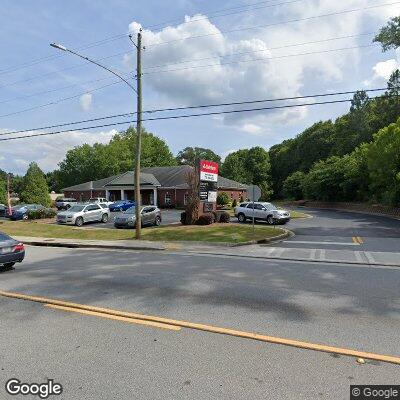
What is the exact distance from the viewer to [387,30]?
1409 inches

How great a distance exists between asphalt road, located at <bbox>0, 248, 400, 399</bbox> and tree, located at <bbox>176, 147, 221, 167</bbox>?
98.9 meters

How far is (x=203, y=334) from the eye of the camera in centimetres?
585

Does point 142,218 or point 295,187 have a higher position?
point 295,187

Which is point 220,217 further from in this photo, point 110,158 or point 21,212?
point 110,158

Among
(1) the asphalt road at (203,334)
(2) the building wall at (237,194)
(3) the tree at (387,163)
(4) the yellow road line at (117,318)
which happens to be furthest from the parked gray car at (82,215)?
(2) the building wall at (237,194)

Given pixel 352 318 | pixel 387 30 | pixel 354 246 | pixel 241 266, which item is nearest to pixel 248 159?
pixel 387 30

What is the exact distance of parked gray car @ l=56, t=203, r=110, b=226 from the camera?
31.4 meters

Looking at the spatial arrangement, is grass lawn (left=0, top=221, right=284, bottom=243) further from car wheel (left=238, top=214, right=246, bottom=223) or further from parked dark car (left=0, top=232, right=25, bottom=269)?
parked dark car (left=0, top=232, right=25, bottom=269)

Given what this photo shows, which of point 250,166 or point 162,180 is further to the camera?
point 250,166

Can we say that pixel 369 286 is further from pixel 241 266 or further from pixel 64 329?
pixel 64 329

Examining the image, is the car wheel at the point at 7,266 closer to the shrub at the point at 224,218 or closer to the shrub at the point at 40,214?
the shrub at the point at 224,218

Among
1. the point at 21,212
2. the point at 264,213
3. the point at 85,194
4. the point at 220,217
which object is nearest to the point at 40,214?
the point at 21,212

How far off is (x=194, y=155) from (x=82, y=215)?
82794 millimetres

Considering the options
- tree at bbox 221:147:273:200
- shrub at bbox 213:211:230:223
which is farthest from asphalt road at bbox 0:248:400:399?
tree at bbox 221:147:273:200
